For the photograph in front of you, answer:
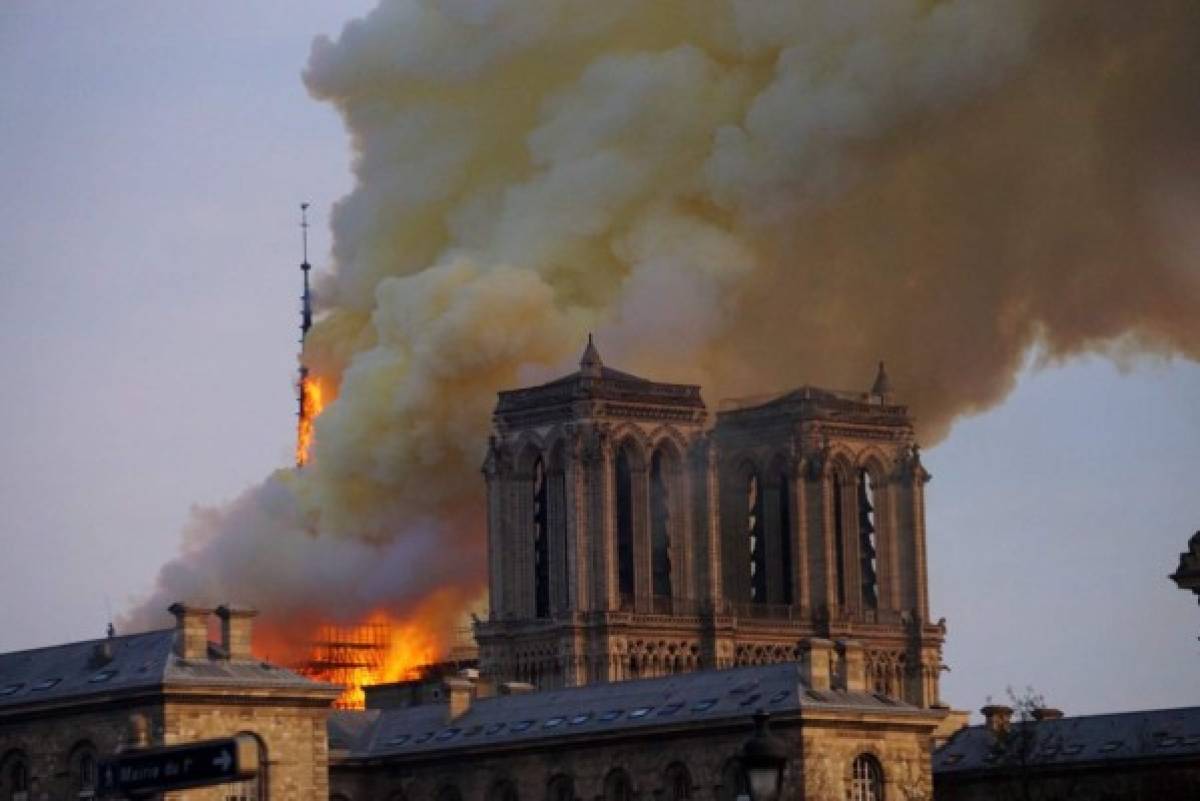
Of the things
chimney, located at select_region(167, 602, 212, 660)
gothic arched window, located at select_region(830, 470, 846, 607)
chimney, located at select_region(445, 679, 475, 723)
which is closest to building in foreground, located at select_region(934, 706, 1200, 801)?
chimney, located at select_region(445, 679, 475, 723)

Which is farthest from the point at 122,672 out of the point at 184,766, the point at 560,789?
the point at 184,766

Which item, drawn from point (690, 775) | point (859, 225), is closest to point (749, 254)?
point (859, 225)

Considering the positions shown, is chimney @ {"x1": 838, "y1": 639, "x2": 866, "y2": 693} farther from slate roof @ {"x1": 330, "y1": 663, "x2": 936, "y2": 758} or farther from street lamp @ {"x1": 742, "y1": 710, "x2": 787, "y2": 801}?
street lamp @ {"x1": 742, "y1": 710, "x2": 787, "y2": 801}

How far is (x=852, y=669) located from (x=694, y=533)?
156ft

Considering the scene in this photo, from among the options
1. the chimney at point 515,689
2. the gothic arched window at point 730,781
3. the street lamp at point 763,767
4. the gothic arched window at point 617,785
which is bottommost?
the street lamp at point 763,767

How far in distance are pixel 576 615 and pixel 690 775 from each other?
4364 cm

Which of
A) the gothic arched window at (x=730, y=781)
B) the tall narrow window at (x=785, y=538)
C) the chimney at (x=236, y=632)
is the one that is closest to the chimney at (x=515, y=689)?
the gothic arched window at (x=730, y=781)

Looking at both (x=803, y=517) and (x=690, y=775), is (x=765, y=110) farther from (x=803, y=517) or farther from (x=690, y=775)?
(x=690, y=775)

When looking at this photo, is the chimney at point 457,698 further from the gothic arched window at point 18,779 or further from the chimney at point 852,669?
the gothic arched window at point 18,779

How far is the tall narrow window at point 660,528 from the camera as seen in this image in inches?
6863

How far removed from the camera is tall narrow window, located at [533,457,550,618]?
17200 centimetres

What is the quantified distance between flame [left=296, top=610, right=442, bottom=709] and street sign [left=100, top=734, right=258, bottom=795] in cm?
9589

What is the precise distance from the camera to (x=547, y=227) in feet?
568

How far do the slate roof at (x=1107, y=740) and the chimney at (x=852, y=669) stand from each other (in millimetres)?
4373
